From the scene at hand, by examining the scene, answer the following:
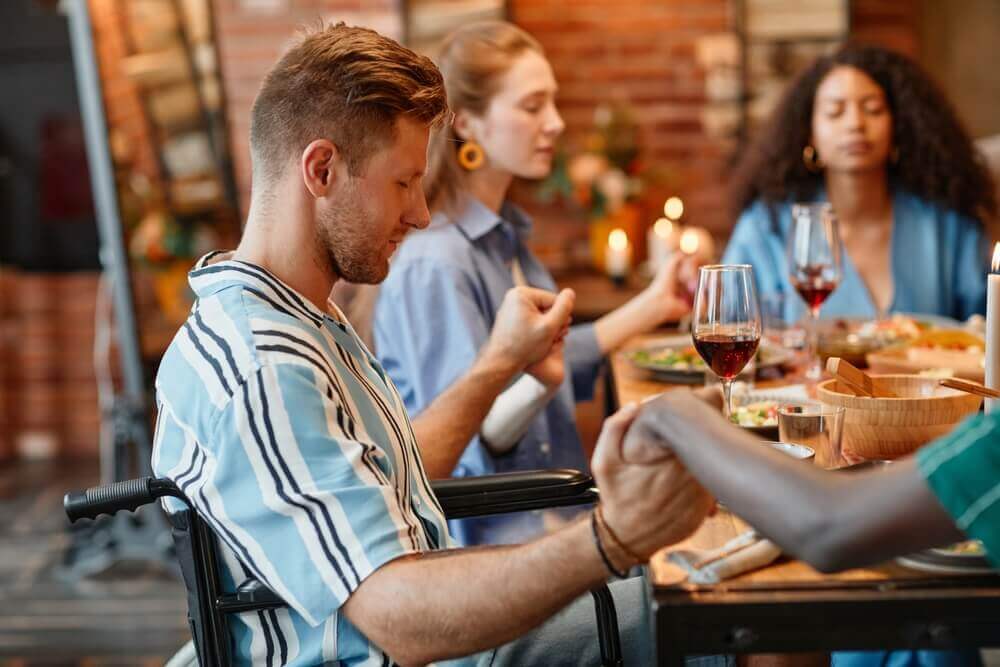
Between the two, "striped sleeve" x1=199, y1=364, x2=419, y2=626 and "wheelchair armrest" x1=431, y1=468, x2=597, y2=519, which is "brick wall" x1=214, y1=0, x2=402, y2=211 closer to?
"wheelchair armrest" x1=431, y1=468, x2=597, y2=519

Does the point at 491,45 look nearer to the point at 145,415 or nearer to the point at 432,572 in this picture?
the point at 432,572

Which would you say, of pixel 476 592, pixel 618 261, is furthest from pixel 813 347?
pixel 618 261

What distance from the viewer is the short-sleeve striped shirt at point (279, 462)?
111 centimetres

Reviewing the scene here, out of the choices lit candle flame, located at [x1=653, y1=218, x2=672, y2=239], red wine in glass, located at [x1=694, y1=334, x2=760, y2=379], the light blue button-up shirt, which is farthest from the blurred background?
red wine in glass, located at [x1=694, y1=334, x2=760, y2=379]

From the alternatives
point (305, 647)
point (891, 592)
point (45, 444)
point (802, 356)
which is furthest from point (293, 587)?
point (45, 444)

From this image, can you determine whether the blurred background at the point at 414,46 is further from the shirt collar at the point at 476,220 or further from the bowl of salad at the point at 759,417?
the bowl of salad at the point at 759,417

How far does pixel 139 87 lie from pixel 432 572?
9.25 feet

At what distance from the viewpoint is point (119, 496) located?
3.96ft

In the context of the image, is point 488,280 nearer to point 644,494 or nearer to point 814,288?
point 814,288

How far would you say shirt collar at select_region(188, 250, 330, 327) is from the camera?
1.24m

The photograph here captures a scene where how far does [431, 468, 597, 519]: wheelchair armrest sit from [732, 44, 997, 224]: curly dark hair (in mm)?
1627

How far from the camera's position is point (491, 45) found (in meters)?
2.25

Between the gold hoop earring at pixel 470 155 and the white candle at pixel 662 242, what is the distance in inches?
16.3

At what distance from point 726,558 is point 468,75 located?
53.7 inches
